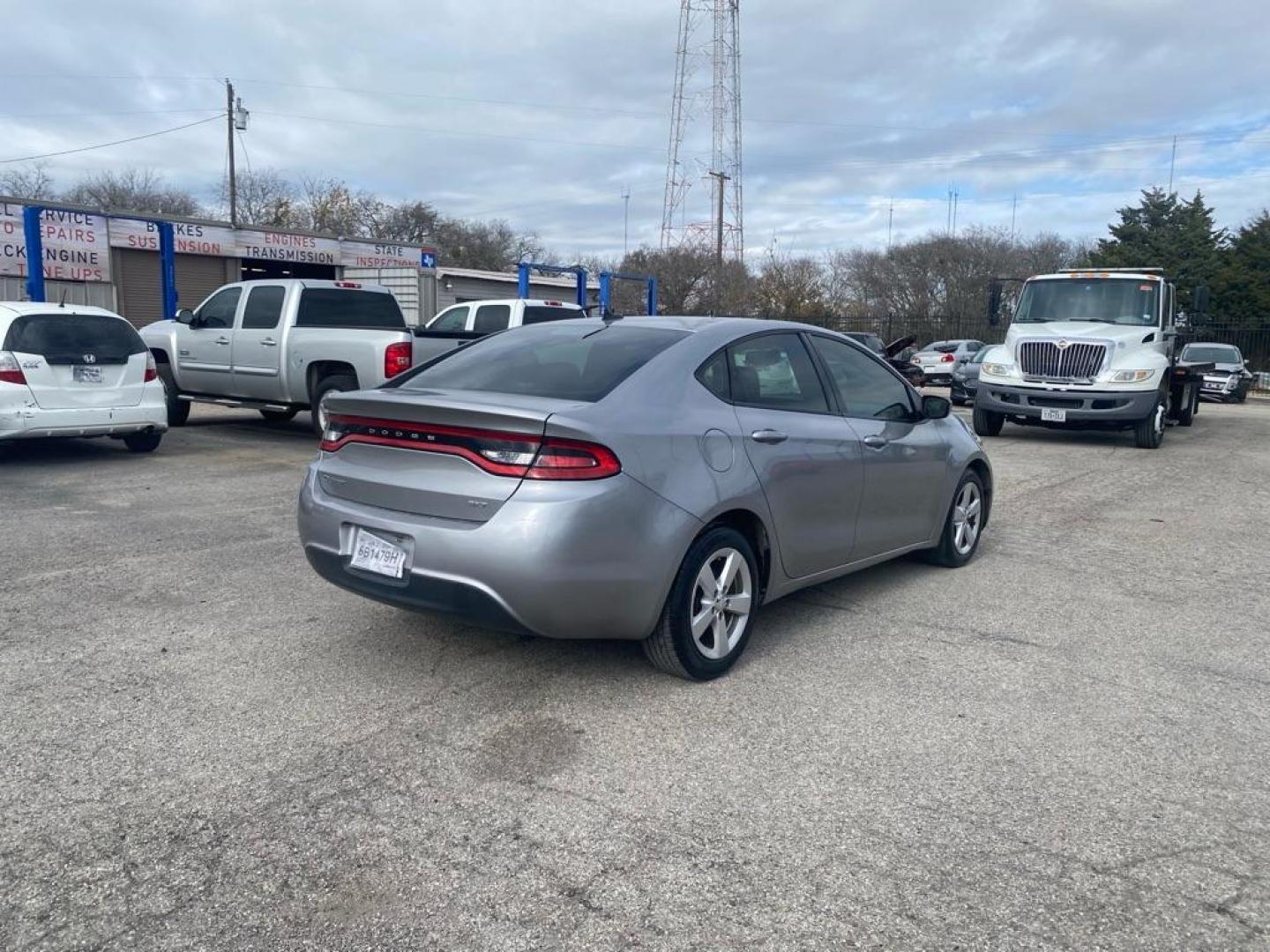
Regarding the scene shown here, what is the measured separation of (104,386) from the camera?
9961 mm

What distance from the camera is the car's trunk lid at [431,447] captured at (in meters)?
3.90

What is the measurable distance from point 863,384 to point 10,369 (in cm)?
777

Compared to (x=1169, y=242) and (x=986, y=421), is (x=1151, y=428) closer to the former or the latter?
(x=986, y=421)

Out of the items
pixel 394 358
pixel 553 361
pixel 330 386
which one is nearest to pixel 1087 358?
pixel 394 358

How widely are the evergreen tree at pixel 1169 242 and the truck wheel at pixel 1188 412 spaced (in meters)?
26.4

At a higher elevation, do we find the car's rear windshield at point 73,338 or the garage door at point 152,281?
the garage door at point 152,281

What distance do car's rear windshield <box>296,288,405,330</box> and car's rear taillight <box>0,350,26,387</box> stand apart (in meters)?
3.29

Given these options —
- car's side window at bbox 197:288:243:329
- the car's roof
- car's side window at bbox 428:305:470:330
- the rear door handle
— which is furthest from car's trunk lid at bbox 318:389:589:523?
car's side window at bbox 428:305:470:330

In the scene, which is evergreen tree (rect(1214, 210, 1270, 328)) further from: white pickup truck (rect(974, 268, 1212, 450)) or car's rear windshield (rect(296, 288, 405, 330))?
car's rear windshield (rect(296, 288, 405, 330))

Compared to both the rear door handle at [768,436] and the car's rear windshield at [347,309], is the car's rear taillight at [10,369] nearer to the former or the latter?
the car's rear windshield at [347,309]

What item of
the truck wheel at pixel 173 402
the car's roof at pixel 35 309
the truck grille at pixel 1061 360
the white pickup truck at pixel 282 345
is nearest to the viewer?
the car's roof at pixel 35 309

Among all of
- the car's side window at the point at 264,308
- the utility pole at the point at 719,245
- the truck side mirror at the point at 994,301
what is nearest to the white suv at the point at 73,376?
the car's side window at the point at 264,308

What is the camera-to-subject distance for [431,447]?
4.10 m

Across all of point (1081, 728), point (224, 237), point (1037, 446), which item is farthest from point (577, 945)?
point (224, 237)
